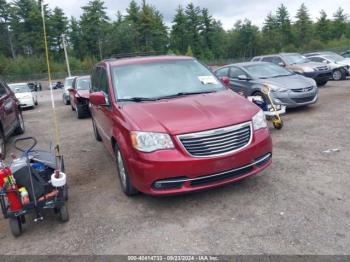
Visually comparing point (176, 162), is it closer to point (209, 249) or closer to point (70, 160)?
point (209, 249)

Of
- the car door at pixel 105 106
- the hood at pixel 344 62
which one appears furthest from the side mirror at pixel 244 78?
the hood at pixel 344 62

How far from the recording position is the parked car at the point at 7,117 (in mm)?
7473

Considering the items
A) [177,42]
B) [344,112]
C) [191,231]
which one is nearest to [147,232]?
[191,231]

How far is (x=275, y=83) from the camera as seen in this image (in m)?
9.28

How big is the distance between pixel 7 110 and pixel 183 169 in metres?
6.04

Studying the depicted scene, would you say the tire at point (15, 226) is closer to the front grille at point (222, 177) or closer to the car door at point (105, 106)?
the car door at point (105, 106)

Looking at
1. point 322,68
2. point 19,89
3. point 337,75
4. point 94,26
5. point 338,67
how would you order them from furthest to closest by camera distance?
1. point 94,26
2. point 19,89
3. point 337,75
4. point 338,67
5. point 322,68

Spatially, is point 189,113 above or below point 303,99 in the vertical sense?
above

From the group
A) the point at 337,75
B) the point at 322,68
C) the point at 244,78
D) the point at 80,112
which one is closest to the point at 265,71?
the point at 244,78

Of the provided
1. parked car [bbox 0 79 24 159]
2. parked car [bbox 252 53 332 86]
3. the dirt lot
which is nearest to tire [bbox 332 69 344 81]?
parked car [bbox 252 53 332 86]

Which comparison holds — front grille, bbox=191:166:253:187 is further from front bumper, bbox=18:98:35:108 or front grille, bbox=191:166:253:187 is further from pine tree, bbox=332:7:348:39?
pine tree, bbox=332:7:348:39

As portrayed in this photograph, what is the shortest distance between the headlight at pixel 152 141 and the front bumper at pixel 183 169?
0.20 feet

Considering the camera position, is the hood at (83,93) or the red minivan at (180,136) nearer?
the red minivan at (180,136)

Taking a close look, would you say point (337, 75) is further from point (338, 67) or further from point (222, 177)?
point (222, 177)
